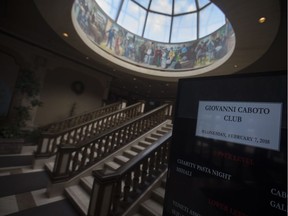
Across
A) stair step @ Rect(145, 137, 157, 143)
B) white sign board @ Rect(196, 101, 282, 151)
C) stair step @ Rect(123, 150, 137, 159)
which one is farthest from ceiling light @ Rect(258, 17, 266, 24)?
stair step @ Rect(123, 150, 137, 159)

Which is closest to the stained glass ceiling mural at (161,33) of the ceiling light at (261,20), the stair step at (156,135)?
the ceiling light at (261,20)

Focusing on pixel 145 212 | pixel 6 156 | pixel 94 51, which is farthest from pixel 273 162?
pixel 94 51

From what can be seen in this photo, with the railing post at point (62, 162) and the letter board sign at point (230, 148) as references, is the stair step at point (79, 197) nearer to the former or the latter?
the railing post at point (62, 162)

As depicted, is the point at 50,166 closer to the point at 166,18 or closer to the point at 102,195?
the point at 102,195

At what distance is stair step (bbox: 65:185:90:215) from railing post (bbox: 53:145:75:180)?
35 cm

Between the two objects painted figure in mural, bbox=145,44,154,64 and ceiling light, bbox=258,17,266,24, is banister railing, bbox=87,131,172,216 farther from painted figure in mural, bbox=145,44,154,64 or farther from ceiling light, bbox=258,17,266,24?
painted figure in mural, bbox=145,44,154,64

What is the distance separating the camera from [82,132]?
18.0 feet

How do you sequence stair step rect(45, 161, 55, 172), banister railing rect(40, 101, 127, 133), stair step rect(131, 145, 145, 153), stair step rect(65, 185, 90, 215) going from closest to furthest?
stair step rect(65, 185, 90, 215) → stair step rect(45, 161, 55, 172) → stair step rect(131, 145, 145, 153) → banister railing rect(40, 101, 127, 133)

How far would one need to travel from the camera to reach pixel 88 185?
138 inches

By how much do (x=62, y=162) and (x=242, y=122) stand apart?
3.69 m

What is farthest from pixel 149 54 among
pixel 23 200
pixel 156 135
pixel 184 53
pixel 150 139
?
pixel 23 200

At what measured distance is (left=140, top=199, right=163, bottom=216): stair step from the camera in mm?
2629

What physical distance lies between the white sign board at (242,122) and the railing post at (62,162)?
325 centimetres

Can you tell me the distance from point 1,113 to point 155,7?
10.3 metres
